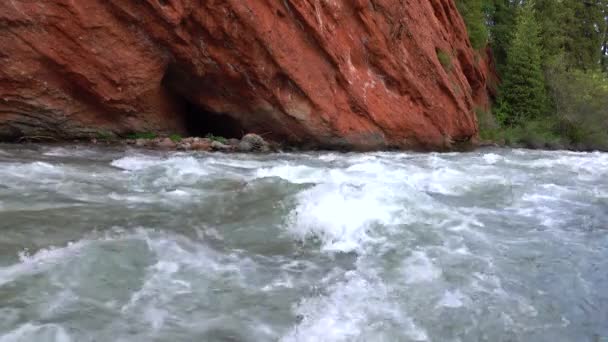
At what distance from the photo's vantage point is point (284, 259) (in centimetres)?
381

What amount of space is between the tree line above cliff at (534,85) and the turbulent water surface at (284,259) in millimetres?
14140

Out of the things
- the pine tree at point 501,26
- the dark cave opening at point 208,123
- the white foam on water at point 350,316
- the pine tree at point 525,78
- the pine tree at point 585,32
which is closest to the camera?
the white foam on water at point 350,316

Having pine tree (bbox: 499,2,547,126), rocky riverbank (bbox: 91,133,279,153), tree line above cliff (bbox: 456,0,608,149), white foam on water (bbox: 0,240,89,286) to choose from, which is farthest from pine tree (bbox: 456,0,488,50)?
white foam on water (bbox: 0,240,89,286)

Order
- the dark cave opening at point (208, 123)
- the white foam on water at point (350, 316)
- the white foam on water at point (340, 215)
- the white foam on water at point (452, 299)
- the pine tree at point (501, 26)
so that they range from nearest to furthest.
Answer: the white foam on water at point (350, 316) < the white foam on water at point (452, 299) < the white foam on water at point (340, 215) < the dark cave opening at point (208, 123) < the pine tree at point (501, 26)

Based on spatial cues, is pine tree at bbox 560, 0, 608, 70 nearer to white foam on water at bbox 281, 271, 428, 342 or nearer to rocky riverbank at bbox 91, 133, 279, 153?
rocky riverbank at bbox 91, 133, 279, 153

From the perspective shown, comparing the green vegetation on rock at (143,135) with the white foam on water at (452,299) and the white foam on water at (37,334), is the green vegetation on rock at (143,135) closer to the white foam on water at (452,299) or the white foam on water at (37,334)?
the white foam on water at (37,334)

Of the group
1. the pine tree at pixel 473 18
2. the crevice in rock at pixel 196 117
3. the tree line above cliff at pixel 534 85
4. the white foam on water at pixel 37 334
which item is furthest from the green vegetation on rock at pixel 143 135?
the pine tree at pixel 473 18

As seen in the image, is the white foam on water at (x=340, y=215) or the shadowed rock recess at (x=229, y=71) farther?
the shadowed rock recess at (x=229, y=71)

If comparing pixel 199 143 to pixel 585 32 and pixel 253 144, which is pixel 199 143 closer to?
pixel 253 144

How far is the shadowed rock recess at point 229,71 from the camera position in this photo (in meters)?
8.27

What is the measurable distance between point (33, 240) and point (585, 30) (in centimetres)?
3215

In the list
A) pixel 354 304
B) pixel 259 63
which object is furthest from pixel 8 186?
pixel 259 63

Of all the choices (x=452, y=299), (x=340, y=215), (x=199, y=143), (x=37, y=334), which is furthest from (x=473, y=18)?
(x=37, y=334)

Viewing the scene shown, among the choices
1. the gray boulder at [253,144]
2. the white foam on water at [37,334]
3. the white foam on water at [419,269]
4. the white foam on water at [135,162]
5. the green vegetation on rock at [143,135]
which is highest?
the white foam on water at [37,334]
